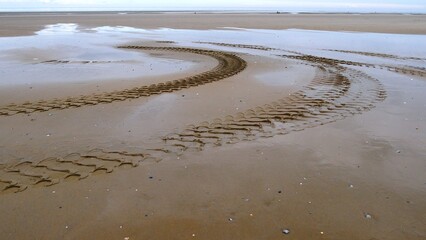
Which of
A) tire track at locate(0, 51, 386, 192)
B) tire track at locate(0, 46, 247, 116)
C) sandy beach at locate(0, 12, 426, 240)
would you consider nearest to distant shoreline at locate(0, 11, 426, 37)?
tire track at locate(0, 46, 247, 116)

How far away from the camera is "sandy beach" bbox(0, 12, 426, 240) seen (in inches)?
137

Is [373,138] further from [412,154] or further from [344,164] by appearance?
[344,164]

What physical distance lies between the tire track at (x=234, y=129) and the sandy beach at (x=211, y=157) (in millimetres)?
27

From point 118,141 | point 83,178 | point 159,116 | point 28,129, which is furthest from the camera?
point 159,116

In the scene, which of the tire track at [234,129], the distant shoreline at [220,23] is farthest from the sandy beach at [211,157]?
the distant shoreline at [220,23]

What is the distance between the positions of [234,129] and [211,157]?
1121 mm

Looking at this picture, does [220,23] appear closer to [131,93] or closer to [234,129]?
[131,93]

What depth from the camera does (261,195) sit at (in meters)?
3.93

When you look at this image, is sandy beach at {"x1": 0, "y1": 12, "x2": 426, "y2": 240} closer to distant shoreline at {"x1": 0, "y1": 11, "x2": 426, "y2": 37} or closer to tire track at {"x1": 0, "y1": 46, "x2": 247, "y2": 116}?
tire track at {"x1": 0, "y1": 46, "x2": 247, "y2": 116}

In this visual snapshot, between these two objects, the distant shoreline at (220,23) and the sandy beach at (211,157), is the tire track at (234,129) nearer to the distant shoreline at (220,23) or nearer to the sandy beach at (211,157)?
the sandy beach at (211,157)

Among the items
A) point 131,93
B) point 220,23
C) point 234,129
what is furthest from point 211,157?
point 220,23

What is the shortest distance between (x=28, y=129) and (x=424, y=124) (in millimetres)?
6670

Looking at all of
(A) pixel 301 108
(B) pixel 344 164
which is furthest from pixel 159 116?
(B) pixel 344 164

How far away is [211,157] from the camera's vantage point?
4.79 meters
